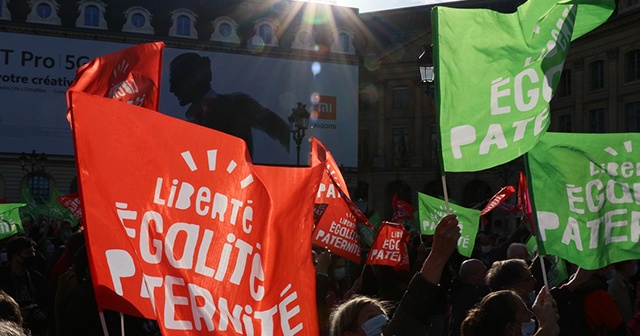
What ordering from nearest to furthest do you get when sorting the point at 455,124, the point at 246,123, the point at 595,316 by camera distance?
the point at 455,124, the point at 595,316, the point at 246,123

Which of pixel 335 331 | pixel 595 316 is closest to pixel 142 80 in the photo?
pixel 335 331

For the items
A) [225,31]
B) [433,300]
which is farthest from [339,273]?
[225,31]

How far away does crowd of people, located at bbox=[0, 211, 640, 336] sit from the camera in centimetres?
346

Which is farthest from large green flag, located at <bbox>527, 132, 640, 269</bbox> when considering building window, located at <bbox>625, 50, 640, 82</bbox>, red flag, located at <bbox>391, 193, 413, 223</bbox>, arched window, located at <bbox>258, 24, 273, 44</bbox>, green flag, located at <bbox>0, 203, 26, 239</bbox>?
arched window, located at <bbox>258, 24, 273, 44</bbox>

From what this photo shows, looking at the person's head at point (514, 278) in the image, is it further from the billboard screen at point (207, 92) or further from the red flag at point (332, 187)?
the billboard screen at point (207, 92)

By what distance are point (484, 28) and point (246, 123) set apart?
139ft

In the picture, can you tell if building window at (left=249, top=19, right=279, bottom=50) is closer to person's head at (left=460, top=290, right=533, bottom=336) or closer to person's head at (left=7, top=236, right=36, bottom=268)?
person's head at (left=7, top=236, right=36, bottom=268)

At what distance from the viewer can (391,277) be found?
8961mm

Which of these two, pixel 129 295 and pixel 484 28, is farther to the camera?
pixel 484 28

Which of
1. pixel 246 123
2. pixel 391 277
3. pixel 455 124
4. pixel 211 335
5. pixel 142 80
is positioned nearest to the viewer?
pixel 211 335

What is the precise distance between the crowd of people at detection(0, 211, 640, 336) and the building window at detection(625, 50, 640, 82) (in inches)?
1437

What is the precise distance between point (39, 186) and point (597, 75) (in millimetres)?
31720

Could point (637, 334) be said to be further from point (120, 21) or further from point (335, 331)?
point (120, 21)

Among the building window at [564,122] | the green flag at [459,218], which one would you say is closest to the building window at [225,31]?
the building window at [564,122]
